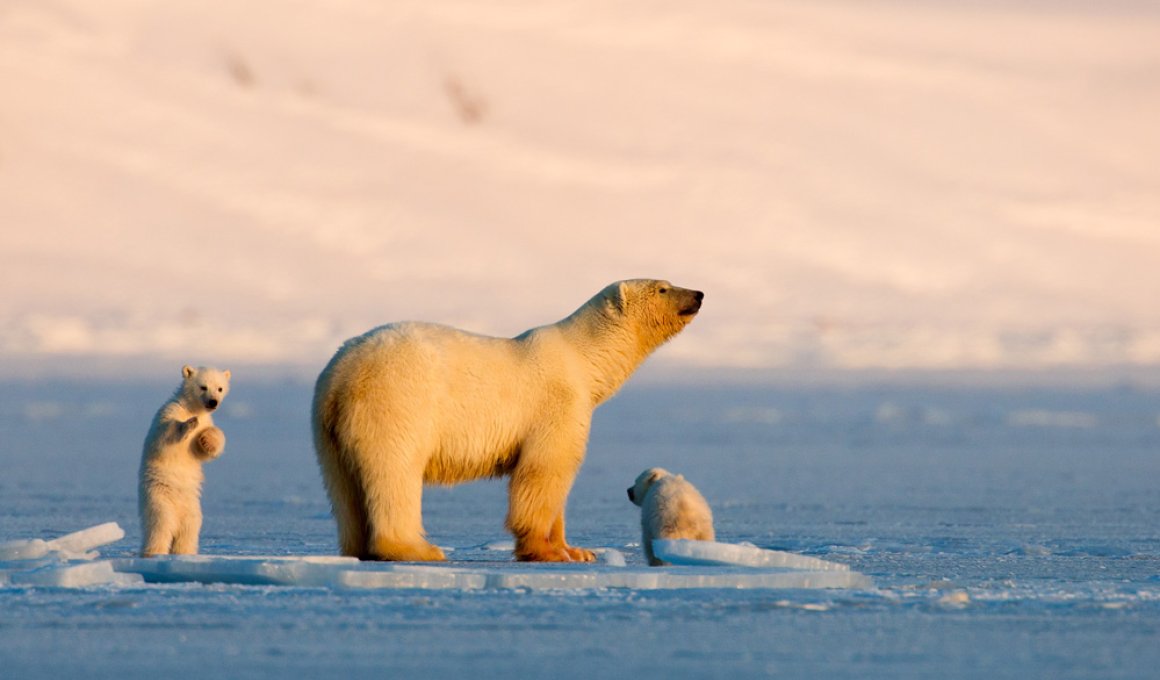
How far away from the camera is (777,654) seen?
518cm

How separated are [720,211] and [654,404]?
13387 mm

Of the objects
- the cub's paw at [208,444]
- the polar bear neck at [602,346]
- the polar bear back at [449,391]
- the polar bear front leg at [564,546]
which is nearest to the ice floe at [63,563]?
the cub's paw at [208,444]

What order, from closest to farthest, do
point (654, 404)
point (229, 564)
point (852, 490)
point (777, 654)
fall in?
point (777, 654)
point (229, 564)
point (852, 490)
point (654, 404)

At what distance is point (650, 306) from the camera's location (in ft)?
28.7

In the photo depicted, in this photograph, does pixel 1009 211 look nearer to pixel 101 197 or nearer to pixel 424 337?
pixel 101 197

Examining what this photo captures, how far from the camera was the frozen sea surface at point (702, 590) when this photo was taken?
5.06 m

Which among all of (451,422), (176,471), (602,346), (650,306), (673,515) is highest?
(650,306)

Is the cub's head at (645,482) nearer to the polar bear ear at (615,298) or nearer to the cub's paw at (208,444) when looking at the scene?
the polar bear ear at (615,298)

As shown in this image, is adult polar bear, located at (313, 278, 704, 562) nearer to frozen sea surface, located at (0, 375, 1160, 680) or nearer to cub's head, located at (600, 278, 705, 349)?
cub's head, located at (600, 278, 705, 349)

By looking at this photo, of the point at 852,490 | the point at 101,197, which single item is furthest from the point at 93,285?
the point at 852,490

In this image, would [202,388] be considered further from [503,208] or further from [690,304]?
[503,208]

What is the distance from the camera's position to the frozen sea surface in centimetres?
506

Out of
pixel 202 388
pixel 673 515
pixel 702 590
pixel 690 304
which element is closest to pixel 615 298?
pixel 690 304

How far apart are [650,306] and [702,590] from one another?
8.42ft
